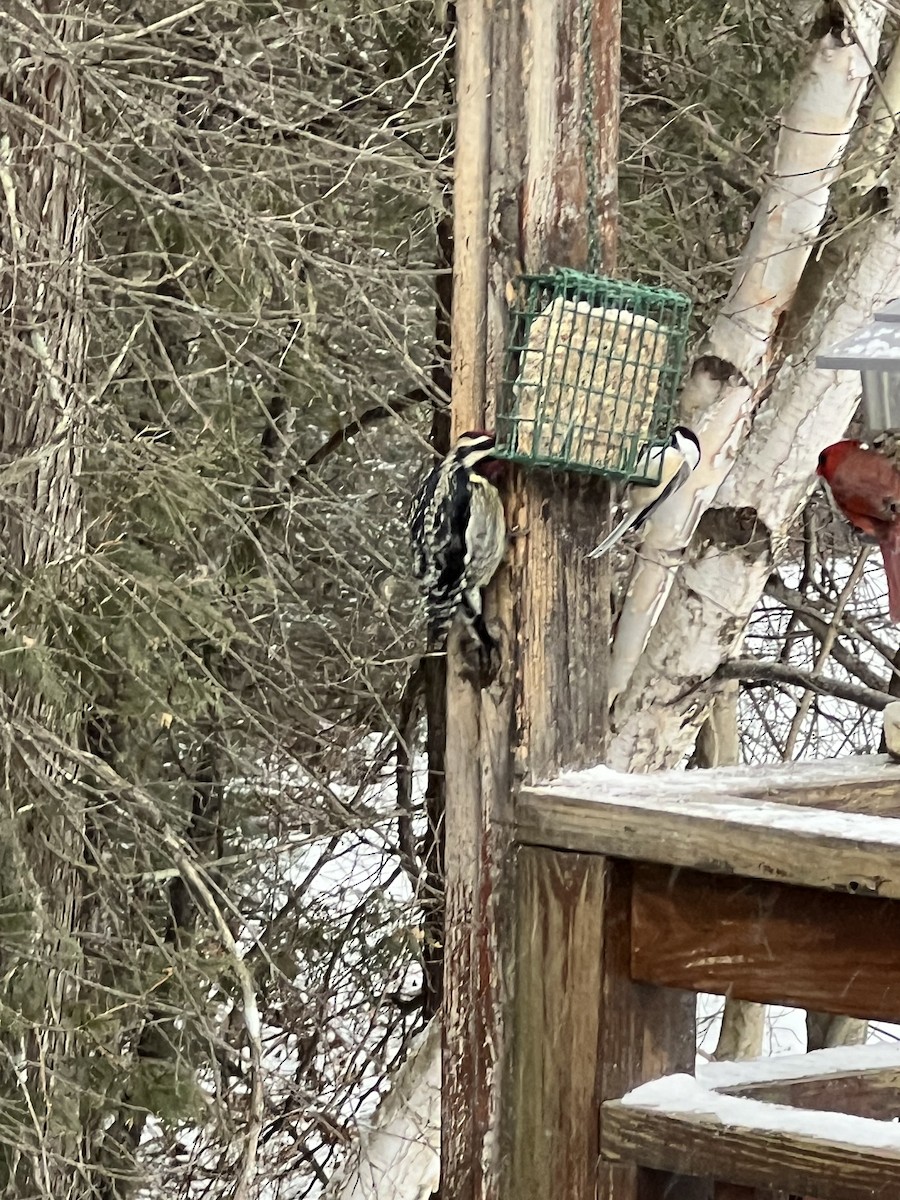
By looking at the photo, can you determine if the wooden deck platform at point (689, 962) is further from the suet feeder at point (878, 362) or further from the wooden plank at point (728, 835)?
the suet feeder at point (878, 362)

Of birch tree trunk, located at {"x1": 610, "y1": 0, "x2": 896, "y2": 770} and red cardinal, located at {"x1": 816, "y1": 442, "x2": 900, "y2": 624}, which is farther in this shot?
birch tree trunk, located at {"x1": 610, "y1": 0, "x2": 896, "y2": 770}

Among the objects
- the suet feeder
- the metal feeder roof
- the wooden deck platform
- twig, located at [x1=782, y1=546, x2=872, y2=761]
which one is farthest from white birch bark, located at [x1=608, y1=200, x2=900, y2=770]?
the wooden deck platform

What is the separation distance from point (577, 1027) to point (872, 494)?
0.72 metres

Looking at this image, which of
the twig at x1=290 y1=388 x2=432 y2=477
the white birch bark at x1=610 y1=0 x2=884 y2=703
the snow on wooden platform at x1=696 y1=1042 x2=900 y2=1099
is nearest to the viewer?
the snow on wooden platform at x1=696 y1=1042 x2=900 y2=1099

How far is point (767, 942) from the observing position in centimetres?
154

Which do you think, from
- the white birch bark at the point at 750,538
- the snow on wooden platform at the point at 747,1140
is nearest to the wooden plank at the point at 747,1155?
the snow on wooden platform at the point at 747,1140

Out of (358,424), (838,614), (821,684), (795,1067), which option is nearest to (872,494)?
(795,1067)

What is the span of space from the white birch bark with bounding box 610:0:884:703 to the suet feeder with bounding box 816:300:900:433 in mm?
1319

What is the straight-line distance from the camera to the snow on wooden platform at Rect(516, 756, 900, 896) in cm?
144

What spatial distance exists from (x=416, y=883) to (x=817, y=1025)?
88.4 inches

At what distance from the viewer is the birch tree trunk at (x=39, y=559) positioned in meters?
3.25

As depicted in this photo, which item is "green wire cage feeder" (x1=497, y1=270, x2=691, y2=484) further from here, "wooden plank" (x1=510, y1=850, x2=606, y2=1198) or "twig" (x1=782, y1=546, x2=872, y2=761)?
"twig" (x1=782, y1=546, x2=872, y2=761)

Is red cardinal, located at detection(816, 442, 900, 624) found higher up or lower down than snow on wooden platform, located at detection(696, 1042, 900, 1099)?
higher up

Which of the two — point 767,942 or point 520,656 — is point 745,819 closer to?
point 767,942
